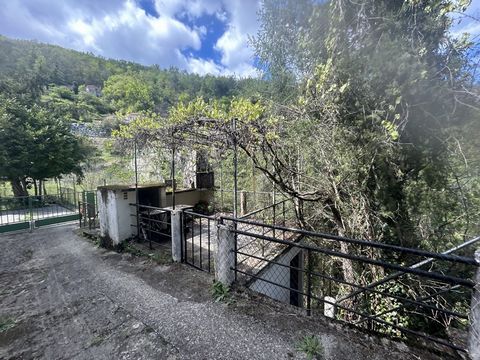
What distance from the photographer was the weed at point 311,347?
1.90m

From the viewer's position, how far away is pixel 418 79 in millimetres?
2688

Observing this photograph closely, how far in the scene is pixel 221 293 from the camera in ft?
9.55

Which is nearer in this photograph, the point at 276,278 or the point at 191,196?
the point at 276,278

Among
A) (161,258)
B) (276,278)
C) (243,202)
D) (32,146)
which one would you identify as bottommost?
(276,278)

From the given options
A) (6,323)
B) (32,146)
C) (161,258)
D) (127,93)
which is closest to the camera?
(6,323)

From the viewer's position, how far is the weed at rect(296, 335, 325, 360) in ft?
6.25

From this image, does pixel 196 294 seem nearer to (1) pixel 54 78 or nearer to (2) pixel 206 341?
(2) pixel 206 341

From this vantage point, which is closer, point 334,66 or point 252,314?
point 252,314

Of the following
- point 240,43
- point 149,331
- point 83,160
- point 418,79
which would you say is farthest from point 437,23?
point 83,160

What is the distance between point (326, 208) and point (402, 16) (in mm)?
3658

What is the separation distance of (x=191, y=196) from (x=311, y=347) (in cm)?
642

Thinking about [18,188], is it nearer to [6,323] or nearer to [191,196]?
[191,196]

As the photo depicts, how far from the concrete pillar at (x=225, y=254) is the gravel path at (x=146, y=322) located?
0.93 feet

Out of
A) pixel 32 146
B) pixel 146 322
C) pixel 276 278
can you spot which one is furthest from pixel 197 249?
pixel 32 146
